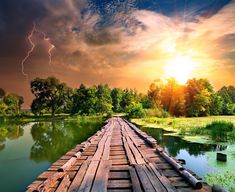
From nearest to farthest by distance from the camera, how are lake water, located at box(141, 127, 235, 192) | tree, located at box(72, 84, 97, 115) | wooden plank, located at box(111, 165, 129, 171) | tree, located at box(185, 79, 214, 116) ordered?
wooden plank, located at box(111, 165, 129, 171) < lake water, located at box(141, 127, 235, 192) < tree, located at box(185, 79, 214, 116) < tree, located at box(72, 84, 97, 115)

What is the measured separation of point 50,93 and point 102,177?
5713 cm

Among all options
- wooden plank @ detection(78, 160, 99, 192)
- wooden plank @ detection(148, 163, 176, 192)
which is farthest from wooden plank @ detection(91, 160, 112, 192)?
wooden plank @ detection(148, 163, 176, 192)

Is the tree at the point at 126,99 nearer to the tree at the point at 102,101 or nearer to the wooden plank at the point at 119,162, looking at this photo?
the tree at the point at 102,101

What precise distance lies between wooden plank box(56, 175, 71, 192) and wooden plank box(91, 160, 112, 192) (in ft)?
1.96

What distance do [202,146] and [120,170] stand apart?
9063 mm

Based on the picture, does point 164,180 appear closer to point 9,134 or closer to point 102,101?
point 9,134

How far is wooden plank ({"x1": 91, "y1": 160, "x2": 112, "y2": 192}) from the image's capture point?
535cm

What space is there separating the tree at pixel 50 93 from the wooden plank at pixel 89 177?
2165 inches

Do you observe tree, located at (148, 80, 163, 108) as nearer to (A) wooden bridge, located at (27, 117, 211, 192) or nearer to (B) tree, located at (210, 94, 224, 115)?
(B) tree, located at (210, 94, 224, 115)

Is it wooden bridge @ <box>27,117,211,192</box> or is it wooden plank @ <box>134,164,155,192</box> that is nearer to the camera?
wooden plank @ <box>134,164,155,192</box>

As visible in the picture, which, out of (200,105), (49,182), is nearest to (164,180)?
(49,182)

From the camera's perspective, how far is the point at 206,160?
11133mm

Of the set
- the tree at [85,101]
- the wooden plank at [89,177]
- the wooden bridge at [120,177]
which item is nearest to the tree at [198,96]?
the tree at [85,101]

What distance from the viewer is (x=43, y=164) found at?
12.6 m
